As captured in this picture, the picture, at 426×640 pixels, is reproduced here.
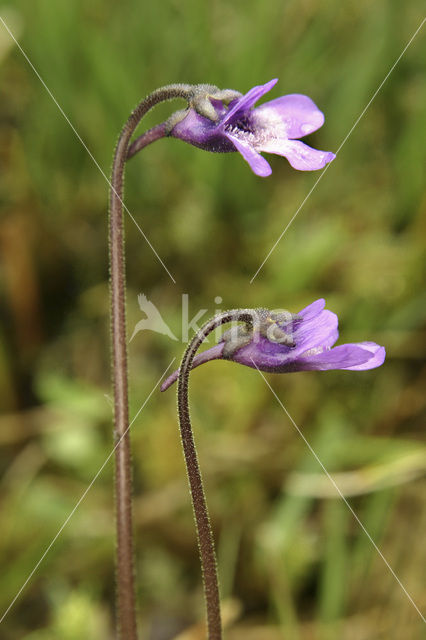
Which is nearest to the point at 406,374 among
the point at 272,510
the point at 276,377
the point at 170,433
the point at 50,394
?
the point at 276,377

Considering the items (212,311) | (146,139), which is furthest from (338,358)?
(212,311)

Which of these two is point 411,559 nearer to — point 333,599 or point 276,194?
point 333,599

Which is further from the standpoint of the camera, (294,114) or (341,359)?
(294,114)

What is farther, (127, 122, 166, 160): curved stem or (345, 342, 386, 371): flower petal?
(127, 122, 166, 160): curved stem

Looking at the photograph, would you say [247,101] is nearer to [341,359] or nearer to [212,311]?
[341,359]

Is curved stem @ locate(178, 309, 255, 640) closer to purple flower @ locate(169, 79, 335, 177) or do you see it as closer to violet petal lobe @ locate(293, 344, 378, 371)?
violet petal lobe @ locate(293, 344, 378, 371)

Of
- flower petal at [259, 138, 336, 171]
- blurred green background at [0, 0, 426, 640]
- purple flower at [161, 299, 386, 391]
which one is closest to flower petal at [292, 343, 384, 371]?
purple flower at [161, 299, 386, 391]
